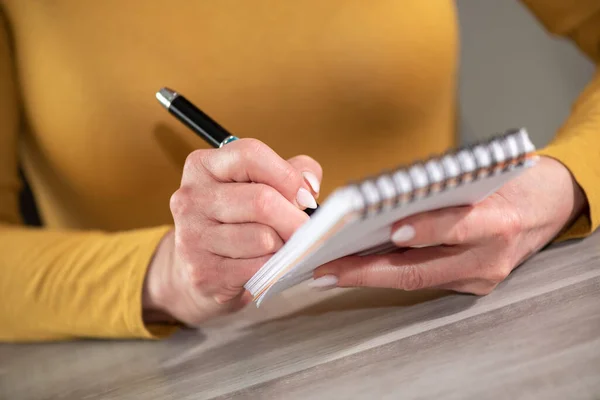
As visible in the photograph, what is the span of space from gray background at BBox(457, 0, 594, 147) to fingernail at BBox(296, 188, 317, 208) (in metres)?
0.61

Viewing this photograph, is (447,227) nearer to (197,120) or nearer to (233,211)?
(233,211)

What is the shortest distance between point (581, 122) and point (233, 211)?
358 mm

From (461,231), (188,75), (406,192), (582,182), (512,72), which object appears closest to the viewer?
(406,192)

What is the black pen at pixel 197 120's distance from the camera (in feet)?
1.60

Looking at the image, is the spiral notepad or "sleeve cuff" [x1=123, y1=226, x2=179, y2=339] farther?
Answer: "sleeve cuff" [x1=123, y1=226, x2=179, y2=339]

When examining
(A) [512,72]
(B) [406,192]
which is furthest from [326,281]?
(A) [512,72]

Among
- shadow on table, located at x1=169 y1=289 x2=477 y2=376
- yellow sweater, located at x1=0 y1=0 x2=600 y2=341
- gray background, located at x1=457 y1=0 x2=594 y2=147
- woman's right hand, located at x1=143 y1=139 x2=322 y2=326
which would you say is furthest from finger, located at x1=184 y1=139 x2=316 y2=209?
gray background, located at x1=457 y1=0 x2=594 y2=147

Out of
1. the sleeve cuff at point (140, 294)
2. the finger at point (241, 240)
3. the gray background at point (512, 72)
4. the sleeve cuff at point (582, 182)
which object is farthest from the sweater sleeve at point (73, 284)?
the gray background at point (512, 72)

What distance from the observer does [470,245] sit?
0.40m

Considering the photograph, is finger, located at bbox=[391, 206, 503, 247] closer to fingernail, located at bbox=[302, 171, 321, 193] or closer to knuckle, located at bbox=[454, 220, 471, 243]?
knuckle, located at bbox=[454, 220, 471, 243]

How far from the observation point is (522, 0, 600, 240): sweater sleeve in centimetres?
47

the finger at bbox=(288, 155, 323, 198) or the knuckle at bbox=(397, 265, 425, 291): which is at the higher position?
the finger at bbox=(288, 155, 323, 198)

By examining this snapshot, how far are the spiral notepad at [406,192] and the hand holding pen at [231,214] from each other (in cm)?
6

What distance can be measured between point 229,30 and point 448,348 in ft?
1.31
